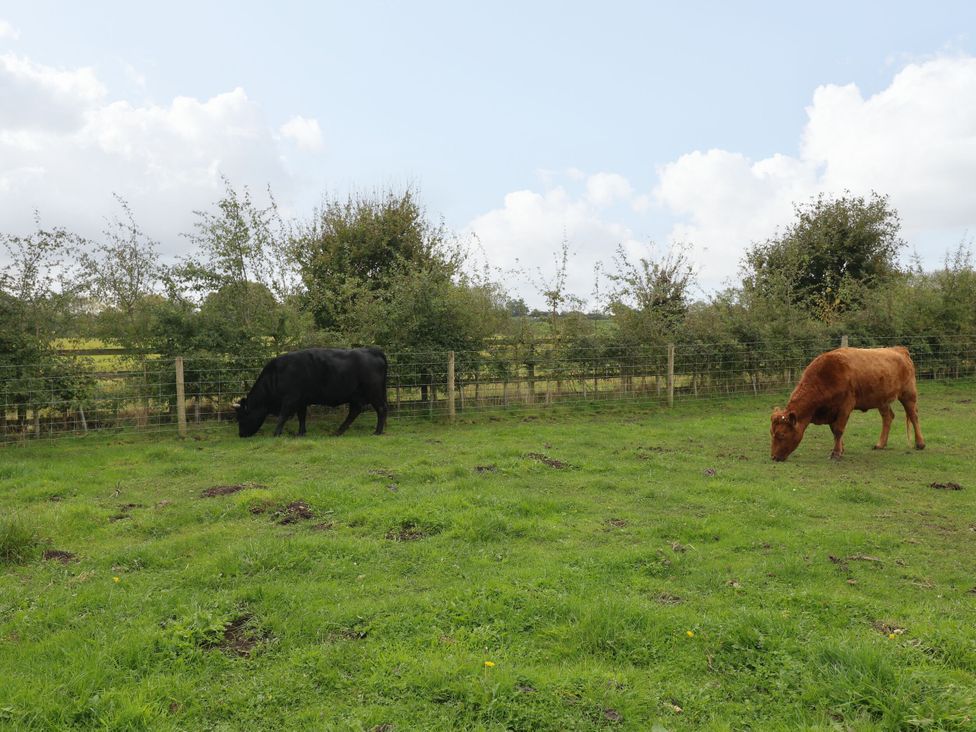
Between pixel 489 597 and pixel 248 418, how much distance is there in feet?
25.7

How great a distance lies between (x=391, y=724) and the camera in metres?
2.91

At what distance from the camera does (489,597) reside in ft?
13.4

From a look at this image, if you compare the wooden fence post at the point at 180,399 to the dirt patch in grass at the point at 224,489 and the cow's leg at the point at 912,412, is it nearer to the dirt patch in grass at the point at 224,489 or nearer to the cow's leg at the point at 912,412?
the dirt patch in grass at the point at 224,489

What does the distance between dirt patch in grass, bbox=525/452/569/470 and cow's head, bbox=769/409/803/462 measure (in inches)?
113

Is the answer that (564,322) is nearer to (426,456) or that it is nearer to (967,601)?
(426,456)

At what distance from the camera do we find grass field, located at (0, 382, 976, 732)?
3029mm

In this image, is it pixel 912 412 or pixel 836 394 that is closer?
pixel 836 394

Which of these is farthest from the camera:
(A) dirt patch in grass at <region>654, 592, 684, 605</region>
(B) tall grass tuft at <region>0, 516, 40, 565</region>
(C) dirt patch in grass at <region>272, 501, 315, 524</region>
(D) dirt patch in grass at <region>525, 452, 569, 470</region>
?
(D) dirt patch in grass at <region>525, 452, 569, 470</region>

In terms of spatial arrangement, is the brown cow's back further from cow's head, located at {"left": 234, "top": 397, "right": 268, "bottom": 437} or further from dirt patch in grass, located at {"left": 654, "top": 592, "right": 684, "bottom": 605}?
cow's head, located at {"left": 234, "top": 397, "right": 268, "bottom": 437}

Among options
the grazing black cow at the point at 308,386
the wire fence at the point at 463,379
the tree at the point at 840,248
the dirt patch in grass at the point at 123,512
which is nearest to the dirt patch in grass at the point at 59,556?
the dirt patch in grass at the point at 123,512

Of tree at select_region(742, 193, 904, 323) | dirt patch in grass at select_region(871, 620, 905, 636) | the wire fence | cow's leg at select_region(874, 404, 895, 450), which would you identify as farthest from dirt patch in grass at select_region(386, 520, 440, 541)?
tree at select_region(742, 193, 904, 323)

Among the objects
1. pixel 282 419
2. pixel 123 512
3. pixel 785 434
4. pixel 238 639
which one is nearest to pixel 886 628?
pixel 238 639

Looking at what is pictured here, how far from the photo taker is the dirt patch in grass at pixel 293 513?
5758 mm

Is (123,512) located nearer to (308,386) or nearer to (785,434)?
(308,386)
